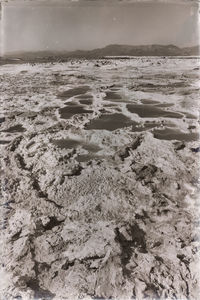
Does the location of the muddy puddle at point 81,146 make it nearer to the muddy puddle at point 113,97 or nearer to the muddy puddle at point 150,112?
the muddy puddle at point 150,112

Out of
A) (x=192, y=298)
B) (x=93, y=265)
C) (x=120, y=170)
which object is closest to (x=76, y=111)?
(x=120, y=170)

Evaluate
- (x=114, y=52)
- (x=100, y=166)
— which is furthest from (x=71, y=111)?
(x=100, y=166)

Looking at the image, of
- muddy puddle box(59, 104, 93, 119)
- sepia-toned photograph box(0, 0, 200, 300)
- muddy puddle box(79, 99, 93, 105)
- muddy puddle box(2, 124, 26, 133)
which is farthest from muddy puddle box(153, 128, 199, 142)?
muddy puddle box(2, 124, 26, 133)

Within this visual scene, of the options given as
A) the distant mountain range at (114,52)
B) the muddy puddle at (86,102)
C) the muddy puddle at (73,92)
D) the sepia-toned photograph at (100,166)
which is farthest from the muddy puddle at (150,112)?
the muddy puddle at (73,92)

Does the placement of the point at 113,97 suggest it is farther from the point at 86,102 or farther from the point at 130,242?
the point at 130,242

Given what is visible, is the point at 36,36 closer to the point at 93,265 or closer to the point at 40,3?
the point at 40,3
